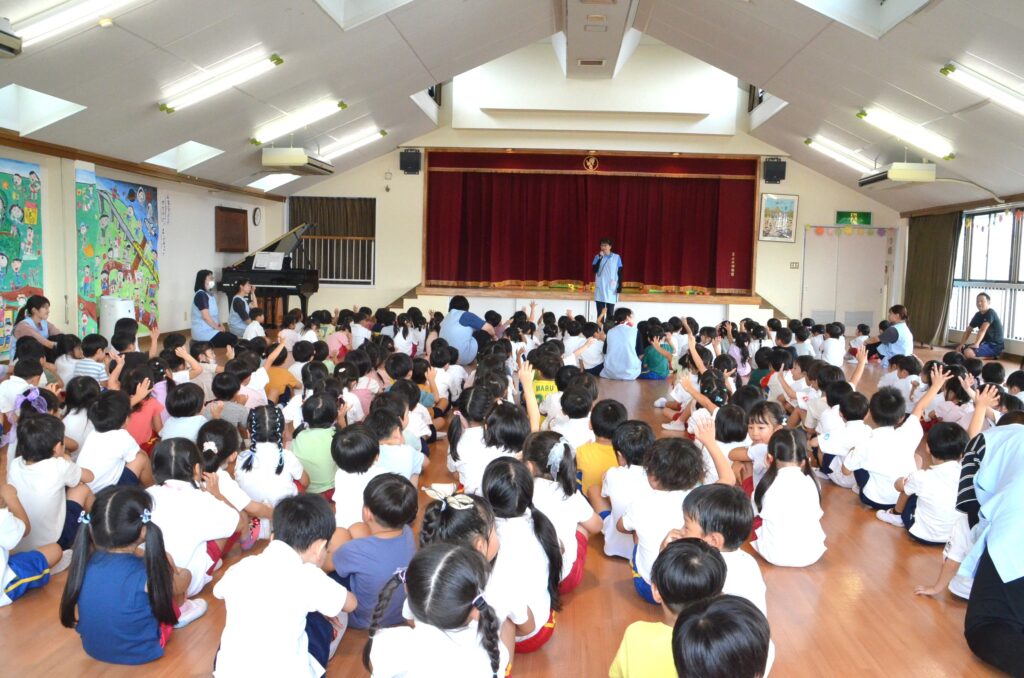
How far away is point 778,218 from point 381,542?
11724 millimetres

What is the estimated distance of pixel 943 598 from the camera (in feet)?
10.7

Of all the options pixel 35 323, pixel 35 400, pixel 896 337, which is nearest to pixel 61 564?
pixel 35 400

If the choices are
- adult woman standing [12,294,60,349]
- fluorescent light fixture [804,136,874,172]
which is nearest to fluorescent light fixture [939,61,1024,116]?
fluorescent light fixture [804,136,874,172]

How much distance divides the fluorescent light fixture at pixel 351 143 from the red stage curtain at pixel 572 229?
1.69 meters

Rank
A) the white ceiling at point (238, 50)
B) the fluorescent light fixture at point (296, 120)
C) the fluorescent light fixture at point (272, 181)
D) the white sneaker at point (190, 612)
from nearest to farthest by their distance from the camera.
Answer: the white sneaker at point (190, 612) → the white ceiling at point (238, 50) → the fluorescent light fixture at point (296, 120) → the fluorescent light fixture at point (272, 181)

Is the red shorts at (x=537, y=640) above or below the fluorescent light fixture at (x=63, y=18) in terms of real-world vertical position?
below

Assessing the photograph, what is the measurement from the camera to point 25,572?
3.00m

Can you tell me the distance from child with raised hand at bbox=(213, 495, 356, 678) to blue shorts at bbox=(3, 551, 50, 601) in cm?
133

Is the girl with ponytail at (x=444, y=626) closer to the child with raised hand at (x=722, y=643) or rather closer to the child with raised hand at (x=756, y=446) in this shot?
the child with raised hand at (x=722, y=643)

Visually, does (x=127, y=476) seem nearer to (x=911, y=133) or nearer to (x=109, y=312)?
(x=109, y=312)

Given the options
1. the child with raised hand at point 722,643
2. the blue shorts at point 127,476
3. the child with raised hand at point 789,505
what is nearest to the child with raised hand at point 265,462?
the blue shorts at point 127,476

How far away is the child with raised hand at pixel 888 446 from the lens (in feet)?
13.5

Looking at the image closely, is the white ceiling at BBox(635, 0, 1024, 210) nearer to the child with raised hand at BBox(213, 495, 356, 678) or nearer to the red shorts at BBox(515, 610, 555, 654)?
the red shorts at BBox(515, 610, 555, 654)

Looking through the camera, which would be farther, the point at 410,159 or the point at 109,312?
the point at 410,159
